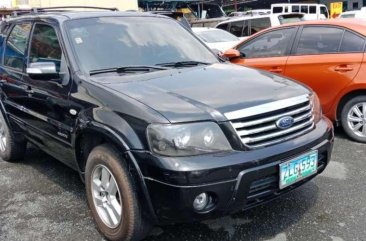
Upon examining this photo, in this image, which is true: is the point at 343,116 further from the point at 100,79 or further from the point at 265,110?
the point at 100,79

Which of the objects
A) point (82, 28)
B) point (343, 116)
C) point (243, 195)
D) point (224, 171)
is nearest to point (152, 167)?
point (224, 171)

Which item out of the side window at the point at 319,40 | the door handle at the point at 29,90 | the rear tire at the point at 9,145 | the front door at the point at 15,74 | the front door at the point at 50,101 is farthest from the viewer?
the side window at the point at 319,40

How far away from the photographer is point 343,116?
17.9ft

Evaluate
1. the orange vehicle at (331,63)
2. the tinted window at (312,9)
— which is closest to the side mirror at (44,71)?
the orange vehicle at (331,63)

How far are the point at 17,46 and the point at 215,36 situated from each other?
8490mm

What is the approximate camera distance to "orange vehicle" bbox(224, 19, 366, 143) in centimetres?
529

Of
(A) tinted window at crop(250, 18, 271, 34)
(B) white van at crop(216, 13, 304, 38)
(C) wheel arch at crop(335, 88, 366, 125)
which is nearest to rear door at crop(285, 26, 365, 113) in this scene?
(C) wheel arch at crop(335, 88, 366, 125)

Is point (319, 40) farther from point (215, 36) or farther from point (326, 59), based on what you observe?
point (215, 36)

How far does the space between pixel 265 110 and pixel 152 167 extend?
2.75ft

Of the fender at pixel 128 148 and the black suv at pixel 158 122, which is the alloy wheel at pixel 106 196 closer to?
Answer: the black suv at pixel 158 122

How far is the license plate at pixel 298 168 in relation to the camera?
2918 millimetres

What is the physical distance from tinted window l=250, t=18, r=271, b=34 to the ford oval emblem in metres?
10.5

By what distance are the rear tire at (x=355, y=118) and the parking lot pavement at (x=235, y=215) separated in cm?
73

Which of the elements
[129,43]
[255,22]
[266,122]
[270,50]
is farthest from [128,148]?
[255,22]
